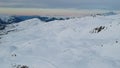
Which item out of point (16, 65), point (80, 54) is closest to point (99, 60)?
point (80, 54)

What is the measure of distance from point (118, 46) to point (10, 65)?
1342 centimetres

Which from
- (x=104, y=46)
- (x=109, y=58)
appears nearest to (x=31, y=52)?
(x=104, y=46)

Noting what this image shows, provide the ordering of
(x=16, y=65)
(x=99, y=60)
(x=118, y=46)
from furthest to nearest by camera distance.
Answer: (x=118, y=46) < (x=16, y=65) < (x=99, y=60)

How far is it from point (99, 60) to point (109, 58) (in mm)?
1571

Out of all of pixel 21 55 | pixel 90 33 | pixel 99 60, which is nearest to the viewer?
pixel 99 60

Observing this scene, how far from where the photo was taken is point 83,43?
3912 cm

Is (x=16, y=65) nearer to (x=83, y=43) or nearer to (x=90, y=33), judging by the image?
(x=83, y=43)

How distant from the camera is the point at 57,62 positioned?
97.8 ft

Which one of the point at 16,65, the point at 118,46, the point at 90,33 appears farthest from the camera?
the point at 90,33

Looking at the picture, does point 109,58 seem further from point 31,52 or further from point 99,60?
point 31,52

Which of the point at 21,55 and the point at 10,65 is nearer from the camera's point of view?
the point at 10,65

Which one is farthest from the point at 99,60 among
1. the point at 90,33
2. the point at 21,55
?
the point at 90,33

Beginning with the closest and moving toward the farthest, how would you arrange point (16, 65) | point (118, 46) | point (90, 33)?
point (16, 65) → point (118, 46) → point (90, 33)

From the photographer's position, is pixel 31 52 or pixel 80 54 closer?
pixel 80 54
